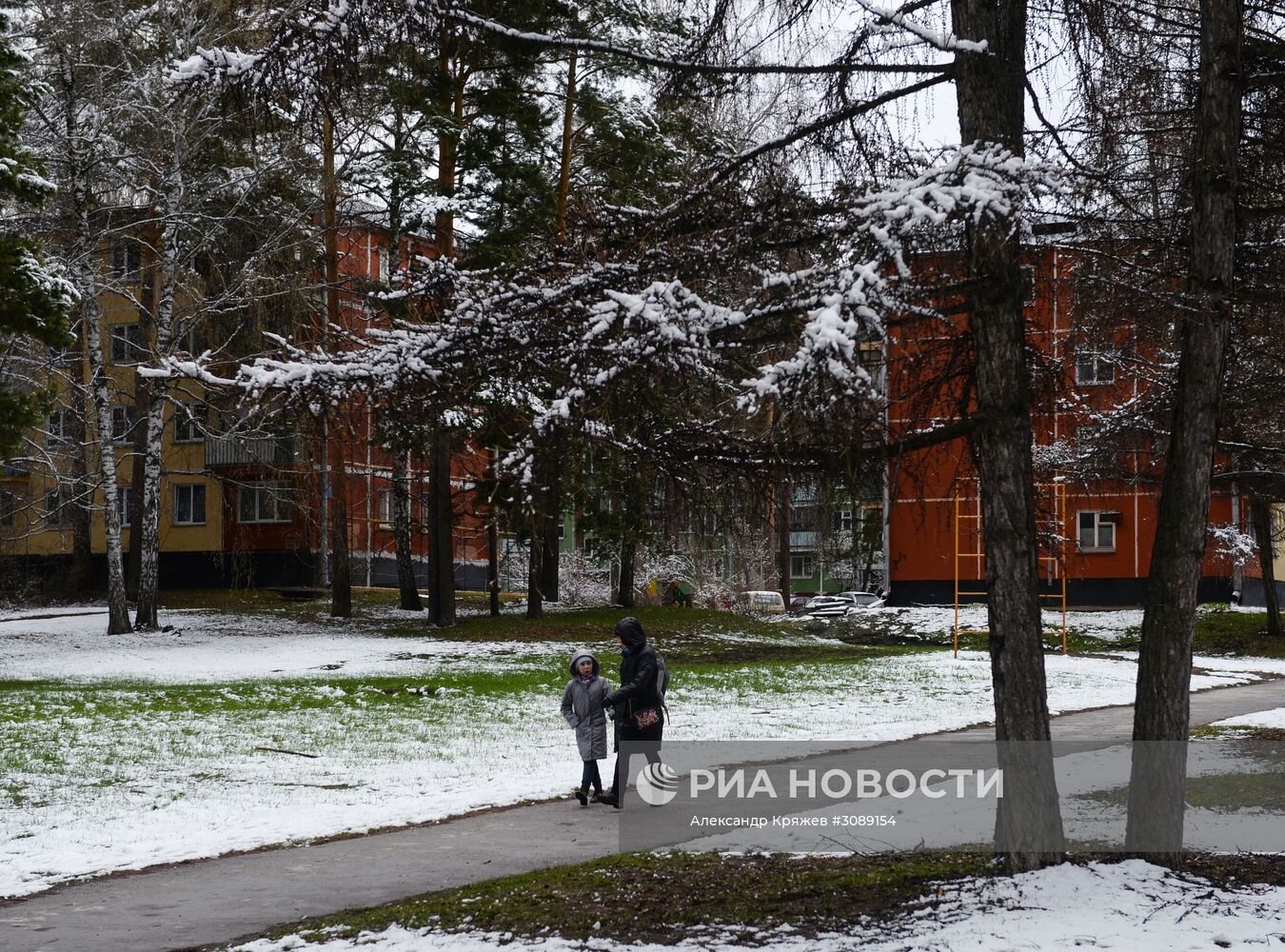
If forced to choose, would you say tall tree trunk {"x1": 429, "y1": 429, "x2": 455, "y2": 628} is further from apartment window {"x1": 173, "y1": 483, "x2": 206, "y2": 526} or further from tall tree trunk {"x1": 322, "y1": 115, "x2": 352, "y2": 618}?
apartment window {"x1": 173, "y1": 483, "x2": 206, "y2": 526}

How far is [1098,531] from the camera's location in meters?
44.0

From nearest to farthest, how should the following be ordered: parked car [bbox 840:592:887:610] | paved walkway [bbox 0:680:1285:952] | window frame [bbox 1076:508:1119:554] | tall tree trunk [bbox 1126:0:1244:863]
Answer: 1. paved walkway [bbox 0:680:1285:952]
2. tall tree trunk [bbox 1126:0:1244:863]
3. window frame [bbox 1076:508:1119:554]
4. parked car [bbox 840:592:887:610]

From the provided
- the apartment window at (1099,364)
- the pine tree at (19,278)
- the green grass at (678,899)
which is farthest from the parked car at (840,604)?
the green grass at (678,899)

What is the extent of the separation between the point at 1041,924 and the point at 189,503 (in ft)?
141

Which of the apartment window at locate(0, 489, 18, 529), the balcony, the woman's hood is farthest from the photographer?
the apartment window at locate(0, 489, 18, 529)

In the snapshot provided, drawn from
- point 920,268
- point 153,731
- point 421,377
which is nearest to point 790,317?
point 920,268

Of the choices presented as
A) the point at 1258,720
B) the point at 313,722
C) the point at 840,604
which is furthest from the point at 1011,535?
the point at 840,604

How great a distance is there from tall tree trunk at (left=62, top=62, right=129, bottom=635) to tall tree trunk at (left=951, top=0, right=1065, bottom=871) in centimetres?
2222

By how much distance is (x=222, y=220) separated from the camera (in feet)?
86.4

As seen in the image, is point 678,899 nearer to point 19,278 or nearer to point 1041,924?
point 1041,924

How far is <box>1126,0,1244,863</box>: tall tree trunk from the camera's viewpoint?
698cm

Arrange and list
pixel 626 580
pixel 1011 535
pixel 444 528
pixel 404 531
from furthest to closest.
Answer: pixel 626 580 → pixel 404 531 → pixel 444 528 → pixel 1011 535

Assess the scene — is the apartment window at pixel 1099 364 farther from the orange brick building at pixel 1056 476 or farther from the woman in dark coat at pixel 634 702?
the woman in dark coat at pixel 634 702

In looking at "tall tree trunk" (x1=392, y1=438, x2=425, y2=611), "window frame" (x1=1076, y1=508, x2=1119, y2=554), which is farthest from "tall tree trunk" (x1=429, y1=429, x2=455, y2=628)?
"window frame" (x1=1076, y1=508, x2=1119, y2=554)
